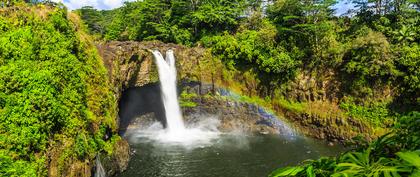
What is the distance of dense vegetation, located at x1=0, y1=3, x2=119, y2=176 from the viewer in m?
8.75

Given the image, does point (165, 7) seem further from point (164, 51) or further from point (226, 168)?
point (226, 168)

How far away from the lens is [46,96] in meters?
9.80

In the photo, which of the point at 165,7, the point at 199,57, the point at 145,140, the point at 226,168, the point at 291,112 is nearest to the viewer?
the point at 226,168

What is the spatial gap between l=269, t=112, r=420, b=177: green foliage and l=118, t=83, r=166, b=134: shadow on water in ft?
72.0

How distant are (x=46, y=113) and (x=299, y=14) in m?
19.1

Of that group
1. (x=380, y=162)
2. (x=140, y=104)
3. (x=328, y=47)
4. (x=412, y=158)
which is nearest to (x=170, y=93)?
(x=140, y=104)

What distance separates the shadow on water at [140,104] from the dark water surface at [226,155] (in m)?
3.43

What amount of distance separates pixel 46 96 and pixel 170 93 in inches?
563

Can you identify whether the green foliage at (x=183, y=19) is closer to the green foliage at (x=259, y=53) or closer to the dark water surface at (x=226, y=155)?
the green foliage at (x=259, y=53)

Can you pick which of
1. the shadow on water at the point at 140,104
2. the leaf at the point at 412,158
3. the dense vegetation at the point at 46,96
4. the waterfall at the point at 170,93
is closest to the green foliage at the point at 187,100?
the waterfall at the point at 170,93

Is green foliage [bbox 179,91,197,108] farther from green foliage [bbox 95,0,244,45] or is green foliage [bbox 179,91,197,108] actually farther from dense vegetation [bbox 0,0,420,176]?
green foliage [bbox 95,0,244,45]

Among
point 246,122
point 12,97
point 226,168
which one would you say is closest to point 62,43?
point 12,97

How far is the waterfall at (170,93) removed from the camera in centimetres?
2336

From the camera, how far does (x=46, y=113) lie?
965 cm
